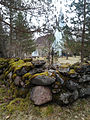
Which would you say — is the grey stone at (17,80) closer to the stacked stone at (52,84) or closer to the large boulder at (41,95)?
the stacked stone at (52,84)

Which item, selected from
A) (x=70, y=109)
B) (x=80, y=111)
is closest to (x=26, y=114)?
(x=70, y=109)

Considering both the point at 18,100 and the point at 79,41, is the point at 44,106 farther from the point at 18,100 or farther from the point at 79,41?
the point at 79,41

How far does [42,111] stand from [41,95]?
36 centimetres

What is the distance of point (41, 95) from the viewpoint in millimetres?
1839

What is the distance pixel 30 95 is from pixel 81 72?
172cm

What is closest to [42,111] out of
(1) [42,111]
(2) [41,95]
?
(1) [42,111]

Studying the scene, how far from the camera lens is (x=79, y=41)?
5.50 meters

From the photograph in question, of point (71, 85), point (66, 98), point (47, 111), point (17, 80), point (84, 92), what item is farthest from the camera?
point (17, 80)

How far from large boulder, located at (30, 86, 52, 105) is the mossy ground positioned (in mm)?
142

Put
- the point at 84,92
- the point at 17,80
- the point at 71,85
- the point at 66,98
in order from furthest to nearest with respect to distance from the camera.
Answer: the point at 17,80 < the point at 84,92 < the point at 71,85 < the point at 66,98

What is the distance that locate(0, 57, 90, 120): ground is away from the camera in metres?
1.64

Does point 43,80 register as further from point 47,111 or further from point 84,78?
point 84,78

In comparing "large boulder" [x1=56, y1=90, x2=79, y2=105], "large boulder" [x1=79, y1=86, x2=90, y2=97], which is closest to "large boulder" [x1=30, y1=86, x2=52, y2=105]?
"large boulder" [x1=56, y1=90, x2=79, y2=105]

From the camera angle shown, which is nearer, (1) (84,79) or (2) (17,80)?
(1) (84,79)
